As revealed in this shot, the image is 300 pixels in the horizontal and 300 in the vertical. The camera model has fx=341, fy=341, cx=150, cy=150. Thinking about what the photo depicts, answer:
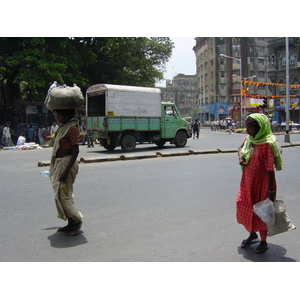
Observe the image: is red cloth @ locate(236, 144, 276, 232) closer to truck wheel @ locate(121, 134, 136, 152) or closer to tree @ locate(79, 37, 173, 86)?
truck wheel @ locate(121, 134, 136, 152)

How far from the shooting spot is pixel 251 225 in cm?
372

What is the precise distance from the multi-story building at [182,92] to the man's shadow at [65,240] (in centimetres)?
10580

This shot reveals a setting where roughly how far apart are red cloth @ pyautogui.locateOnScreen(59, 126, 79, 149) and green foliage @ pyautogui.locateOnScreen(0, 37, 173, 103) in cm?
1676

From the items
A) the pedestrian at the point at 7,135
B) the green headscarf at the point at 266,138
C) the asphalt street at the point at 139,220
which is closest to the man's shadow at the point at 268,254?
the asphalt street at the point at 139,220

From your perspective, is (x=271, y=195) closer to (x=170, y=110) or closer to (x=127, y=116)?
(x=127, y=116)

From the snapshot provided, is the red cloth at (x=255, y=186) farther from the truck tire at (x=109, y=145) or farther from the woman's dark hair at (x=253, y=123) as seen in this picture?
the truck tire at (x=109, y=145)

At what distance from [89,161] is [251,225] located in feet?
28.3

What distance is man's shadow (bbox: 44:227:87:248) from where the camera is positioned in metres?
4.09

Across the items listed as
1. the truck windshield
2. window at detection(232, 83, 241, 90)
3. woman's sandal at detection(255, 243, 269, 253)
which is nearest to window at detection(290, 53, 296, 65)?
window at detection(232, 83, 241, 90)

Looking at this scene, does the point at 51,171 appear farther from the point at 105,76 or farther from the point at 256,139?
the point at 105,76

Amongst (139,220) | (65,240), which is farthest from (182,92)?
(65,240)

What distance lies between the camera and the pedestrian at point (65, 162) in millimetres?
4195

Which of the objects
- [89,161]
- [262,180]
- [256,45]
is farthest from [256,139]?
[256,45]

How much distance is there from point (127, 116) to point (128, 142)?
3.95ft
